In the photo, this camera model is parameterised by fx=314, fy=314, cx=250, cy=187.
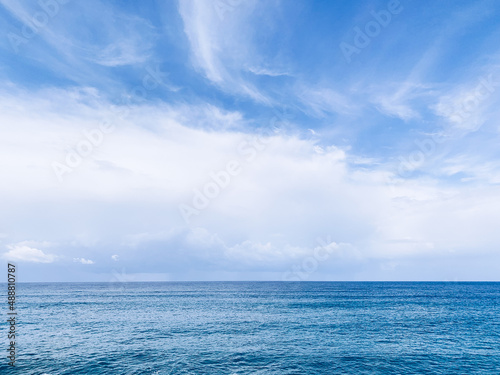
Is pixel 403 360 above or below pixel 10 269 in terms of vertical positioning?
below

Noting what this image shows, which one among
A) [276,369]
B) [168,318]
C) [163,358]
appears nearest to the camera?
[276,369]

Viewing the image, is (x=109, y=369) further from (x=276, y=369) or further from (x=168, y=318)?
(x=168, y=318)

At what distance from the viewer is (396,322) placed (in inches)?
2203

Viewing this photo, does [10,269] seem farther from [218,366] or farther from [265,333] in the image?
[265,333]

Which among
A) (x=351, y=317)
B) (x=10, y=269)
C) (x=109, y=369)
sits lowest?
(x=351, y=317)

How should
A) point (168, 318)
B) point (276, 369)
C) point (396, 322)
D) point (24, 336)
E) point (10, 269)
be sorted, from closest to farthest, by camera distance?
point (10, 269)
point (276, 369)
point (24, 336)
point (396, 322)
point (168, 318)

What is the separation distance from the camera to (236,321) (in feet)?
187

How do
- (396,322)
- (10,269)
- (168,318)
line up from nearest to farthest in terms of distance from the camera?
1. (10,269)
2. (396,322)
3. (168,318)

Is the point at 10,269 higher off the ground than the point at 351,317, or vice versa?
the point at 10,269

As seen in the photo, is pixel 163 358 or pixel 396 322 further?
pixel 396 322

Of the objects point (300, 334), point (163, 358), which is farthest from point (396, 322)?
point (163, 358)

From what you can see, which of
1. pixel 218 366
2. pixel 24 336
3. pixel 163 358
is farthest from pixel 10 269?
pixel 24 336

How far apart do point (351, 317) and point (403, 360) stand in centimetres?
2917

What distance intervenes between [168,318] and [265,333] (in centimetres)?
2424
